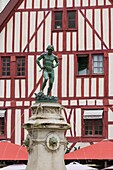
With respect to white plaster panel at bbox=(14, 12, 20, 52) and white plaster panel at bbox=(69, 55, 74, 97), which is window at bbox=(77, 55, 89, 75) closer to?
white plaster panel at bbox=(69, 55, 74, 97)

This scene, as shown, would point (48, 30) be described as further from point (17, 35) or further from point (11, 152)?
point (11, 152)

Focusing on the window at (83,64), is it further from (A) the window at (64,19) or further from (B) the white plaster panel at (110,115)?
(B) the white plaster panel at (110,115)

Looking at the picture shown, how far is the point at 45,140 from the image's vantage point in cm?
1388

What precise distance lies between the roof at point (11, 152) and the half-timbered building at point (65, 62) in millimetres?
3888

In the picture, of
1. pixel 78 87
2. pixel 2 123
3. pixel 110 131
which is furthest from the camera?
pixel 2 123

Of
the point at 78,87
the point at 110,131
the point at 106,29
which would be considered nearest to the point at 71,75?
the point at 78,87

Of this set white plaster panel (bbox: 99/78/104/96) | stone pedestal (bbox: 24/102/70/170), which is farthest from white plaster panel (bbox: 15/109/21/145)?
stone pedestal (bbox: 24/102/70/170)

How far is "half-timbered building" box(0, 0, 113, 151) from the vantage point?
2497 centimetres

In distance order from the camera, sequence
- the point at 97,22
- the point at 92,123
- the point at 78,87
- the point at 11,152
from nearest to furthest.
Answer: the point at 11,152, the point at 92,123, the point at 78,87, the point at 97,22

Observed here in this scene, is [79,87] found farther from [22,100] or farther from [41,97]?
[41,97]

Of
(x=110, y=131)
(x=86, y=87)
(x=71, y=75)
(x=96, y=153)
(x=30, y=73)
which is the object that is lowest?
(x=96, y=153)

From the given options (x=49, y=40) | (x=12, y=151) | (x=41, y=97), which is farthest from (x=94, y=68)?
(x=41, y=97)

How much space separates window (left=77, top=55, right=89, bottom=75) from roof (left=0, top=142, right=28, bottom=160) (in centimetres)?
595

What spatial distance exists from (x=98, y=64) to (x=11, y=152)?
6948 millimetres
